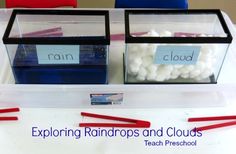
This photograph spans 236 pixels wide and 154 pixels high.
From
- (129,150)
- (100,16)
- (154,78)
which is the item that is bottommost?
(129,150)

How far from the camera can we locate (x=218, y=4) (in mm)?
1809

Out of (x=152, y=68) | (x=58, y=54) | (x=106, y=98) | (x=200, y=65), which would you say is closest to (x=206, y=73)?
(x=200, y=65)

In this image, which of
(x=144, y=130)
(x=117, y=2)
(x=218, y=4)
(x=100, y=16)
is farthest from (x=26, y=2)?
(x=218, y=4)

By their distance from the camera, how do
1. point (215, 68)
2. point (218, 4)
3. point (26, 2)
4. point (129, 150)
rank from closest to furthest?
point (129, 150), point (215, 68), point (26, 2), point (218, 4)

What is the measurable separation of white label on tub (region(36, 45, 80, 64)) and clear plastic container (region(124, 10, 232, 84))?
120 mm

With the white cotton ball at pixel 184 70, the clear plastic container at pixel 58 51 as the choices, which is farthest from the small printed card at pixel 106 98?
the white cotton ball at pixel 184 70

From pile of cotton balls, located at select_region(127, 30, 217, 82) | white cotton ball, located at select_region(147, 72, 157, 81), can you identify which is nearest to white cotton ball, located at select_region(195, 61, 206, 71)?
pile of cotton balls, located at select_region(127, 30, 217, 82)

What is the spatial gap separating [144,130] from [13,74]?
337 mm

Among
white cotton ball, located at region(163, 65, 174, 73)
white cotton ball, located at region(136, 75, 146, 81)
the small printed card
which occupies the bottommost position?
the small printed card

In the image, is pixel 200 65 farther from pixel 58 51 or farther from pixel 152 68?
pixel 58 51

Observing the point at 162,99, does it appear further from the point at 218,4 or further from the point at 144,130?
the point at 218,4

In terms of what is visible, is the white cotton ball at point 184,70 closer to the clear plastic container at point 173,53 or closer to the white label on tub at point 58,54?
the clear plastic container at point 173,53

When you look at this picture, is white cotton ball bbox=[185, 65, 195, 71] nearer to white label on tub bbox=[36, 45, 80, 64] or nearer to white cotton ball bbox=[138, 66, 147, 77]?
white cotton ball bbox=[138, 66, 147, 77]

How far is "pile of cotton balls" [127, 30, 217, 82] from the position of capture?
0.75 meters
